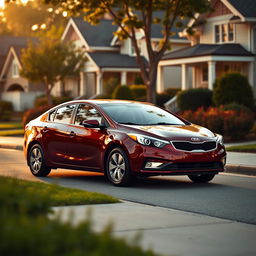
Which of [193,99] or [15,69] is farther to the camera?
[15,69]

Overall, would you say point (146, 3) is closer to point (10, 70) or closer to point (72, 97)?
point (72, 97)

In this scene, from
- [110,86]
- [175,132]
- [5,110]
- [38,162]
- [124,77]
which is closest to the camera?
[175,132]

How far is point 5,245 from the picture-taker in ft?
12.2

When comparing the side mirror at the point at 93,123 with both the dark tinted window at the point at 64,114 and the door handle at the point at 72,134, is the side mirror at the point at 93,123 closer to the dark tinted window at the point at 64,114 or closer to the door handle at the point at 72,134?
the door handle at the point at 72,134

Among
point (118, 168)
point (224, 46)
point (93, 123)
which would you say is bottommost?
point (118, 168)

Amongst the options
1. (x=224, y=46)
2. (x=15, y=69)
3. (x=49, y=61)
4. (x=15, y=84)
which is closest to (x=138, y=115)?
(x=224, y=46)

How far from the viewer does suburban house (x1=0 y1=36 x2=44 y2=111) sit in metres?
67.2

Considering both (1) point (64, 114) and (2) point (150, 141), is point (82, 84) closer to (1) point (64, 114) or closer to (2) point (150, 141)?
(1) point (64, 114)

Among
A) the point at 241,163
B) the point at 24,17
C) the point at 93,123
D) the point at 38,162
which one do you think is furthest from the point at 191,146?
the point at 24,17

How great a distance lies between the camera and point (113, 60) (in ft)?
189

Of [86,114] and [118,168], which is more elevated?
[86,114]

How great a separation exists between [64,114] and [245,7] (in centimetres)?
3076

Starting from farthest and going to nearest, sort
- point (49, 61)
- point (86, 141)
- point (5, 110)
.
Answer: point (5, 110), point (49, 61), point (86, 141)

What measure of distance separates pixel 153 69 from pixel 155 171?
813 inches
